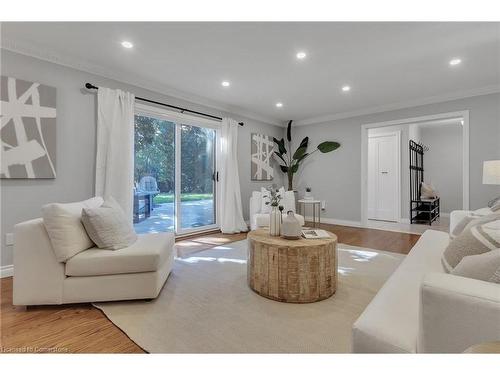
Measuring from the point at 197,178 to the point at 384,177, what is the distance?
4599 millimetres

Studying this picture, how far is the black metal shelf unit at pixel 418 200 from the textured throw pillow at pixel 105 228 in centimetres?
603

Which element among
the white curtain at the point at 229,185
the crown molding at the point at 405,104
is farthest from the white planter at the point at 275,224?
the crown molding at the point at 405,104

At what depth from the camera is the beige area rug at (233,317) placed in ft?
4.59

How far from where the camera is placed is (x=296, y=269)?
6.03 ft

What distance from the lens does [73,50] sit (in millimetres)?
2648

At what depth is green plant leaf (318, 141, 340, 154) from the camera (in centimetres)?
514

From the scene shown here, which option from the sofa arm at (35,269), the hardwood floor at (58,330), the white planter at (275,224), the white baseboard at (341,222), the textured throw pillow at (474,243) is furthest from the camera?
the white baseboard at (341,222)

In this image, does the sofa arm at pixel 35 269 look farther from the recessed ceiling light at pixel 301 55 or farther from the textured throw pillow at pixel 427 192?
the textured throw pillow at pixel 427 192

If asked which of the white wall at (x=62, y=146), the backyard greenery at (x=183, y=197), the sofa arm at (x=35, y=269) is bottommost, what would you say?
the sofa arm at (x=35, y=269)

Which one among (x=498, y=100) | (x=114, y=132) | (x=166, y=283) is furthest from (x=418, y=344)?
(x=498, y=100)

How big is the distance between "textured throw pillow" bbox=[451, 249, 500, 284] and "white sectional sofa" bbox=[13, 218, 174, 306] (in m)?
1.84

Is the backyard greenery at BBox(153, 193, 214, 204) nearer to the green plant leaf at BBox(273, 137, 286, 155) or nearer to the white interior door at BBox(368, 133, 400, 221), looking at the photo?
the green plant leaf at BBox(273, 137, 286, 155)
